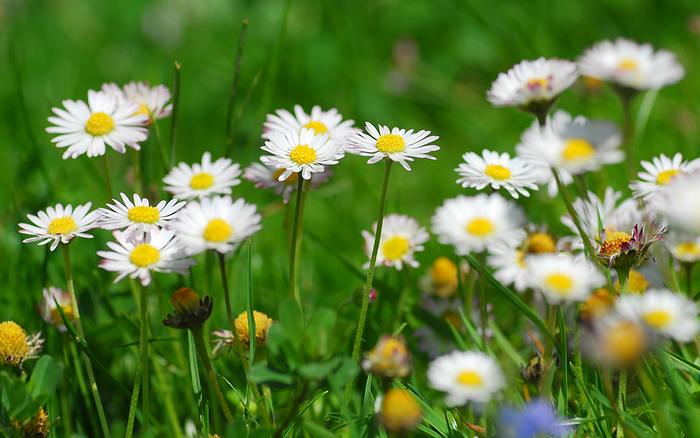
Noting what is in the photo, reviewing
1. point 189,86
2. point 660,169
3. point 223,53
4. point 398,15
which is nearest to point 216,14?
point 223,53

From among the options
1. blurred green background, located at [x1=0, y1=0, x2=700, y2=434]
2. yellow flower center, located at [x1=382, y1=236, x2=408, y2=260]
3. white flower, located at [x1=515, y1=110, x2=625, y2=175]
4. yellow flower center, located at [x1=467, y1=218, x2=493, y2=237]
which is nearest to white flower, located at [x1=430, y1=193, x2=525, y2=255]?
yellow flower center, located at [x1=467, y1=218, x2=493, y2=237]

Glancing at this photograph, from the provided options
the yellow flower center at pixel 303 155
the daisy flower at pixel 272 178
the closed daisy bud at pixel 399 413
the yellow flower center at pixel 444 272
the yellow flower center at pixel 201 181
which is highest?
the daisy flower at pixel 272 178

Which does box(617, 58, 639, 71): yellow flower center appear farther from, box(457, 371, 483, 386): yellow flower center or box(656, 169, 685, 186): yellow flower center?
box(457, 371, 483, 386): yellow flower center

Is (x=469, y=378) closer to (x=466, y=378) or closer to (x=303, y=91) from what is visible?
(x=466, y=378)

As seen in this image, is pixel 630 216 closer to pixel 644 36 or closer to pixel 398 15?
pixel 644 36

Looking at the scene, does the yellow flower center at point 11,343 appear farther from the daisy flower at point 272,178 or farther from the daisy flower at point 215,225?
the daisy flower at point 272,178

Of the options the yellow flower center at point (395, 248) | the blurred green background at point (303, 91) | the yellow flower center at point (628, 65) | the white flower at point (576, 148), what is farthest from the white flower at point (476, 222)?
the yellow flower center at point (628, 65)

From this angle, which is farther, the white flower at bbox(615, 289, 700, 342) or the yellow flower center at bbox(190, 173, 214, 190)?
the yellow flower center at bbox(190, 173, 214, 190)
